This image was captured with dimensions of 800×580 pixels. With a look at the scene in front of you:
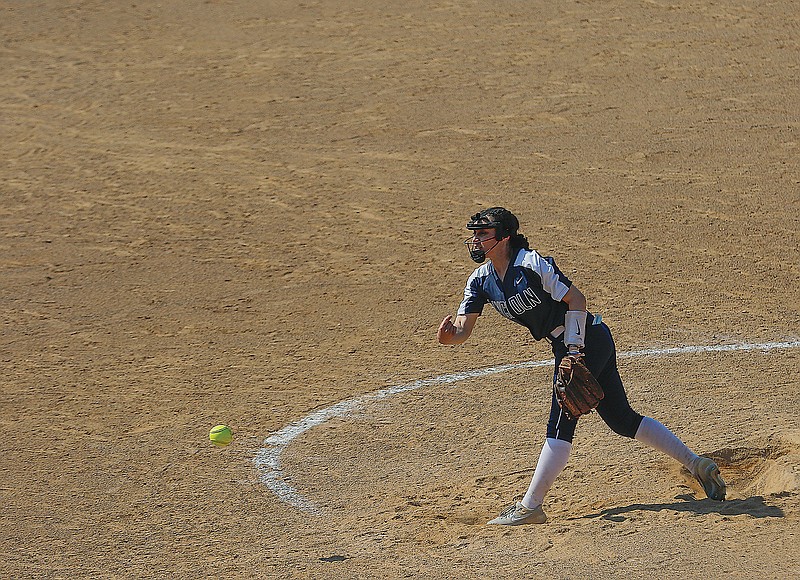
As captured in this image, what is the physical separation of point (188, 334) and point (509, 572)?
4.93 metres

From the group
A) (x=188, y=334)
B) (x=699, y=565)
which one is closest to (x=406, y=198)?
(x=188, y=334)

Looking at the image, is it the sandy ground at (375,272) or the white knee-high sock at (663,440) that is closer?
the white knee-high sock at (663,440)

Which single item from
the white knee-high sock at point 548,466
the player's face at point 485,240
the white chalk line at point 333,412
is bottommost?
the white chalk line at point 333,412

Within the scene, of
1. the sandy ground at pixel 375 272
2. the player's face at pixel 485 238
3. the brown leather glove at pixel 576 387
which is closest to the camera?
the brown leather glove at pixel 576 387

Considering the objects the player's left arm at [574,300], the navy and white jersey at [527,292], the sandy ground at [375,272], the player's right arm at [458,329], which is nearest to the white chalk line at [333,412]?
the sandy ground at [375,272]

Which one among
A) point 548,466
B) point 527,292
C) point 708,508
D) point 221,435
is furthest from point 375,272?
point 708,508

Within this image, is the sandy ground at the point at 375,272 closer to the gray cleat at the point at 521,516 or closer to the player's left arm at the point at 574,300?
the gray cleat at the point at 521,516

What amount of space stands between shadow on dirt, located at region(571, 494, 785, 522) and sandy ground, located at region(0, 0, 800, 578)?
2cm

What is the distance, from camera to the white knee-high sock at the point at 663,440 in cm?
591

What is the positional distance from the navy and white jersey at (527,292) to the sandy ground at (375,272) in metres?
1.07

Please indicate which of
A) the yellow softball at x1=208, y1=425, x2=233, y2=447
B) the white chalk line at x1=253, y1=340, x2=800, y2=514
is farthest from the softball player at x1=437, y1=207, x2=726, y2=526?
the yellow softball at x1=208, y1=425, x2=233, y2=447

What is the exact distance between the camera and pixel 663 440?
593 centimetres

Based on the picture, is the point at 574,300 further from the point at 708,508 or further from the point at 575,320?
the point at 708,508

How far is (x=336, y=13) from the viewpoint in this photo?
17000 millimetres
